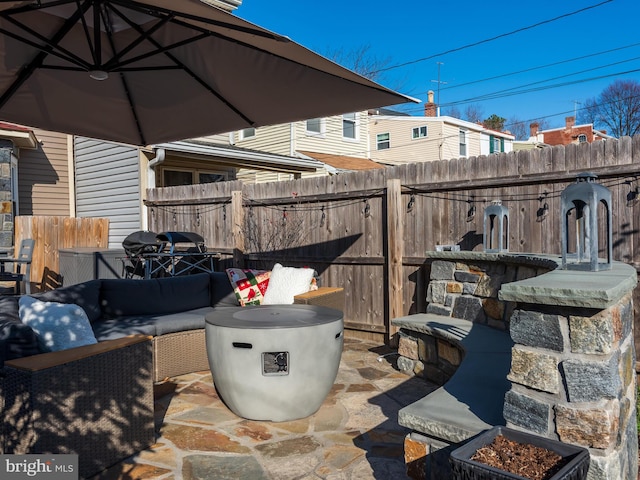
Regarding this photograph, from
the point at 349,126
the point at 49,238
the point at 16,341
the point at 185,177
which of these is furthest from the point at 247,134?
the point at 16,341

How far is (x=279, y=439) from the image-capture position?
3.31 meters

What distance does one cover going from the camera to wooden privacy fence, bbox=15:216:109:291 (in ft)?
27.9

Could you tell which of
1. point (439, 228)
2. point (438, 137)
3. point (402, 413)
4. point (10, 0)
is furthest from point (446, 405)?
point (438, 137)

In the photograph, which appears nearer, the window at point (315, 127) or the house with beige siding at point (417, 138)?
the window at point (315, 127)

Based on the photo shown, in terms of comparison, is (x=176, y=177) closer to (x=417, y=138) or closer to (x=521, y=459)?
(x=417, y=138)

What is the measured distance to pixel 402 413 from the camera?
8.23 feet

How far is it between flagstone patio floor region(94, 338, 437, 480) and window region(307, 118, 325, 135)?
11.3 metres

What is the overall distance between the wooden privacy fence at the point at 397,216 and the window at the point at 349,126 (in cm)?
907

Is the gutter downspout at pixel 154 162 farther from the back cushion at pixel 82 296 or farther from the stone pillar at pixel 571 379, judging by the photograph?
the stone pillar at pixel 571 379

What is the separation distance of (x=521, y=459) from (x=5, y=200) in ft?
28.5

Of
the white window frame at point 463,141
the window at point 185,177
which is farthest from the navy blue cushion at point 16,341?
the white window frame at point 463,141

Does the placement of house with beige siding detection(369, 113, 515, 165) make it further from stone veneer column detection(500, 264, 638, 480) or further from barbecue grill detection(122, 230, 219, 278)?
A: stone veneer column detection(500, 264, 638, 480)

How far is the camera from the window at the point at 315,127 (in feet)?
48.7

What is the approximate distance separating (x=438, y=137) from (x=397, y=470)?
16205 millimetres
